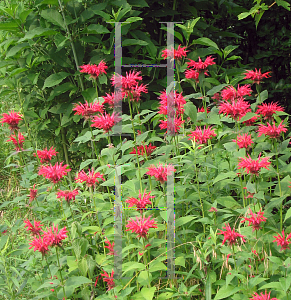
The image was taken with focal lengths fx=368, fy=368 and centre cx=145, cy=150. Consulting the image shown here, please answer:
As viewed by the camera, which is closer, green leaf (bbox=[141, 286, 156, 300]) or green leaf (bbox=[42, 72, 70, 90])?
green leaf (bbox=[141, 286, 156, 300])

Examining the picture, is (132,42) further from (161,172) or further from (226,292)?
(226,292)

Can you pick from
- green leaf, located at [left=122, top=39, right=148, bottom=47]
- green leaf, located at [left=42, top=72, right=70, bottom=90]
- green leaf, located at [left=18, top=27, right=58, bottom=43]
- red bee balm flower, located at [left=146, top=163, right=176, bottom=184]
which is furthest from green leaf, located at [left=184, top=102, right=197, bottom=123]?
green leaf, located at [left=18, top=27, right=58, bottom=43]

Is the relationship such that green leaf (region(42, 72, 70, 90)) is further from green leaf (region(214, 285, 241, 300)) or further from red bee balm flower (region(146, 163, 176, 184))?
green leaf (region(214, 285, 241, 300))

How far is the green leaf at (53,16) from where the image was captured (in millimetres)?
2607

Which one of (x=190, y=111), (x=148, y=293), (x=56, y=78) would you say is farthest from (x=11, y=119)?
(x=148, y=293)

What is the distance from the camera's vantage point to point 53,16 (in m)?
2.61

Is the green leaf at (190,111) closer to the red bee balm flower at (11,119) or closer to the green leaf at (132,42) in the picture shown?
the green leaf at (132,42)

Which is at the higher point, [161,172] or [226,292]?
[161,172]

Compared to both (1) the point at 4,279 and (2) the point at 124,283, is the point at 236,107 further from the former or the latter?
(1) the point at 4,279

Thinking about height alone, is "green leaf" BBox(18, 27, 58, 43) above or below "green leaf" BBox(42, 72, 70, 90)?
above

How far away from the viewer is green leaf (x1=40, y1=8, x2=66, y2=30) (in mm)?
2607

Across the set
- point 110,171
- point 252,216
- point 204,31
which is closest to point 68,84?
point 110,171

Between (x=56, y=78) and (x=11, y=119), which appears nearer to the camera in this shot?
(x=11, y=119)

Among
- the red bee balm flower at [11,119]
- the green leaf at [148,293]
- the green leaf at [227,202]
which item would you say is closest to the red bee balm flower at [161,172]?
the green leaf at [227,202]
